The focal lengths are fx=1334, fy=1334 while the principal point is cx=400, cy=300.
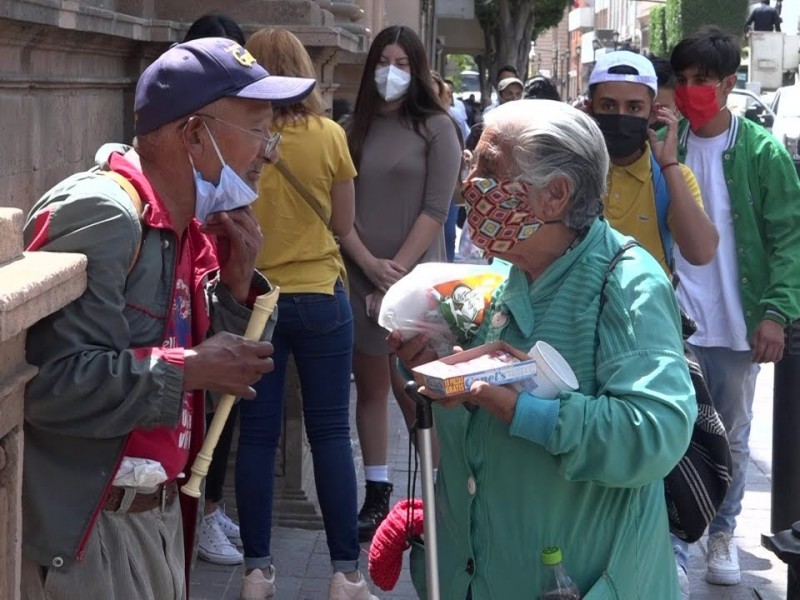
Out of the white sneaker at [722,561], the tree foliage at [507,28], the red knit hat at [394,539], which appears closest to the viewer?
the red knit hat at [394,539]

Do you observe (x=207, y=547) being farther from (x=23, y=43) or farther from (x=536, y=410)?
(x=536, y=410)

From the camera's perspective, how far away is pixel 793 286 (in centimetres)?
499

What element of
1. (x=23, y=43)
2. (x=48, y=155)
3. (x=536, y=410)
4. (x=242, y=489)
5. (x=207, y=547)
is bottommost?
(x=207, y=547)

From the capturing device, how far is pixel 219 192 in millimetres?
2889

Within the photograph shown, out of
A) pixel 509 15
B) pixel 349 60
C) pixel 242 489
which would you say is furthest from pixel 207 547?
pixel 509 15

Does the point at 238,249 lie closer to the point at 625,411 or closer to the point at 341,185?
the point at 625,411

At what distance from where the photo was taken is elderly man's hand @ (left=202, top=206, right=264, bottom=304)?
3.07 metres

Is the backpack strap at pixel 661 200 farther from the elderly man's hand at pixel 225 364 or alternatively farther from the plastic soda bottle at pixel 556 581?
the elderly man's hand at pixel 225 364

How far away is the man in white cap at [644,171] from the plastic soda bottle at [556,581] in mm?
1990

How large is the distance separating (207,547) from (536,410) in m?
3.28

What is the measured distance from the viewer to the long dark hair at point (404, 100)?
19.2 feet

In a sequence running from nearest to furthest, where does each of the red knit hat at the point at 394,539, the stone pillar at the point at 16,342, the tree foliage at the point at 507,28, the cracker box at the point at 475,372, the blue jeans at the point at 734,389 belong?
the stone pillar at the point at 16,342, the cracker box at the point at 475,372, the red knit hat at the point at 394,539, the blue jeans at the point at 734,389, the tree foliage at the point at 507,28

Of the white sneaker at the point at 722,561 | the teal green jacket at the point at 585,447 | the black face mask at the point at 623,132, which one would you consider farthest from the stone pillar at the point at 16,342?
the white sneaker at the point at 722,561

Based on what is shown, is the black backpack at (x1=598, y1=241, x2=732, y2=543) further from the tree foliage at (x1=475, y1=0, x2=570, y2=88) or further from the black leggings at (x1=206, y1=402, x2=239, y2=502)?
the tree foliage at (x1=475, y1=0, x2=570, y2=88)
